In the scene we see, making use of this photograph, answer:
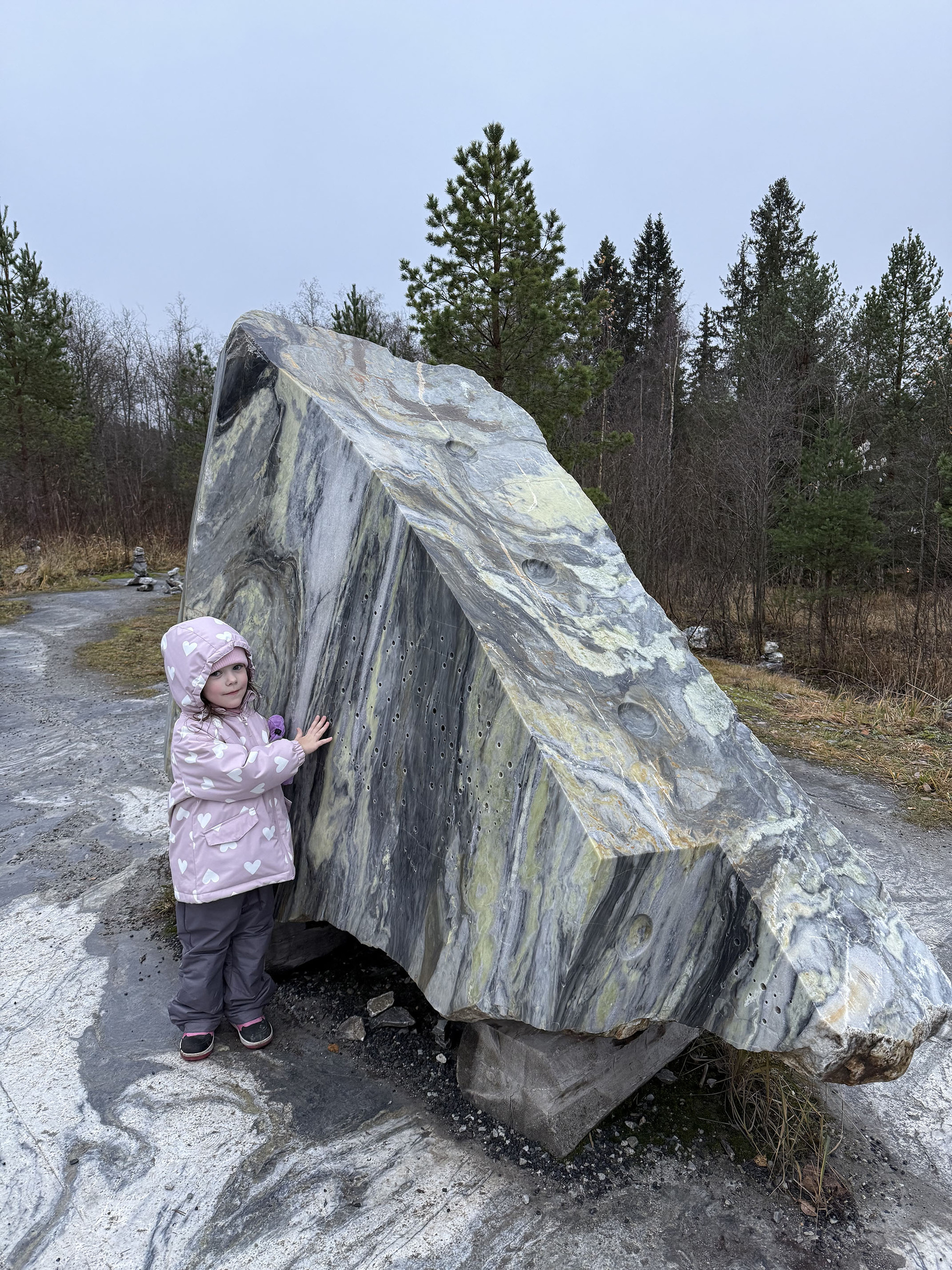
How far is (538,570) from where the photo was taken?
283 cm

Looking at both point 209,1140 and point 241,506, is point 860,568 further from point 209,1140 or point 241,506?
point 209,1140

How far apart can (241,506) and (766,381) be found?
13.3 m

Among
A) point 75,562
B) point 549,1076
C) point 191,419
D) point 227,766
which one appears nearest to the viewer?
point 549,1076

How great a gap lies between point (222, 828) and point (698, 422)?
19.4 metres

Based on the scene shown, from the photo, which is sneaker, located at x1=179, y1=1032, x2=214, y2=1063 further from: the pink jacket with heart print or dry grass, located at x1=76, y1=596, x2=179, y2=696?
dry grass, located at x1=76, y1=596, x2=179, y2=696

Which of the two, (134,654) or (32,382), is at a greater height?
(32,382)

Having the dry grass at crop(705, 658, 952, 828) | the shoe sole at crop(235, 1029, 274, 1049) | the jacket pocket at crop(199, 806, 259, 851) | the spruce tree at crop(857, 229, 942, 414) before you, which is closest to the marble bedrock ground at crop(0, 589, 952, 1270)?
the shoe sole at crop(235, 1029, 274, 1049)

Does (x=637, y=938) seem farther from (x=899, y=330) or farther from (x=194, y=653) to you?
(x=899, y=330)

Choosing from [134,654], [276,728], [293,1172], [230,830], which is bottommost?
[293,1172]

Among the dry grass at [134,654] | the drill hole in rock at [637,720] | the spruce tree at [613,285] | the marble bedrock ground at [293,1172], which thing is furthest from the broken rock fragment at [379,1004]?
the spruce tree at [613,285]

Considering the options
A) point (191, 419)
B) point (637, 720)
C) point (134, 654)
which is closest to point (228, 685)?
point (637, 720)

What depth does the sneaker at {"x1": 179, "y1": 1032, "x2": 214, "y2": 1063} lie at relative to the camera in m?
2.50

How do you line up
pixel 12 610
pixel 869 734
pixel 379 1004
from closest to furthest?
pixel 379 1004 → pixel 869 734 → pixel 12 610

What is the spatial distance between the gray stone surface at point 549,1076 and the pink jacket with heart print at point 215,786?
81 cm
